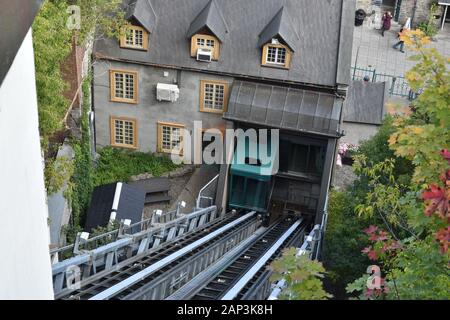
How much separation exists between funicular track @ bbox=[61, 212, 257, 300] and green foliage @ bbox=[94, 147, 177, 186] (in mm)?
8295

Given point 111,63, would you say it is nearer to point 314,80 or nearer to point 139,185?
point 139,185

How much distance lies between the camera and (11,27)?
7359mm

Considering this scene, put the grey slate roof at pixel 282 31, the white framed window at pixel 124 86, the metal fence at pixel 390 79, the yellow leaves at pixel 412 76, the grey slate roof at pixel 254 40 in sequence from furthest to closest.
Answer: the metal fence at pixel 390 79 → the white framed window at pixel 124 86 → the grey slate roof at pixel 254 40 → the grey slate roof at pixel 282 31 → the yellow leaves at pixel 412 76

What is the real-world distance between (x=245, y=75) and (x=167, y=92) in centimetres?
372

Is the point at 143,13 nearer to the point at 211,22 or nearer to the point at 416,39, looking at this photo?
the point at 211,22

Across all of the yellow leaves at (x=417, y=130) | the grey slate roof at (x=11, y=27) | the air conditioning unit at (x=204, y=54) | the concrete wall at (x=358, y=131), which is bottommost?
the concrete wall at (x=358, y=131)

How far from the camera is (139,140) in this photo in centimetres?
3325

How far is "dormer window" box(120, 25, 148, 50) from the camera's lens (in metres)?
31.0

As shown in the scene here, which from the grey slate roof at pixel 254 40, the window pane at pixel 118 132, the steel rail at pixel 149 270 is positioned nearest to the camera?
the steel rail at pixel 149 270

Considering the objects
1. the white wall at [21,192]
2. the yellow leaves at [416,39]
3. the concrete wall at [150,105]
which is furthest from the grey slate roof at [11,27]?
the concrete wall at [150,105]

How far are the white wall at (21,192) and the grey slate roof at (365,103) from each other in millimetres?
28187

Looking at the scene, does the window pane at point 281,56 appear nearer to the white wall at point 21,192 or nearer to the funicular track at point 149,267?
the funicular track at point 149,267

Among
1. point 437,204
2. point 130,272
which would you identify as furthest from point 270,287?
point 437,204

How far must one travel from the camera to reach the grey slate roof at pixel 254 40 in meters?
30.1
